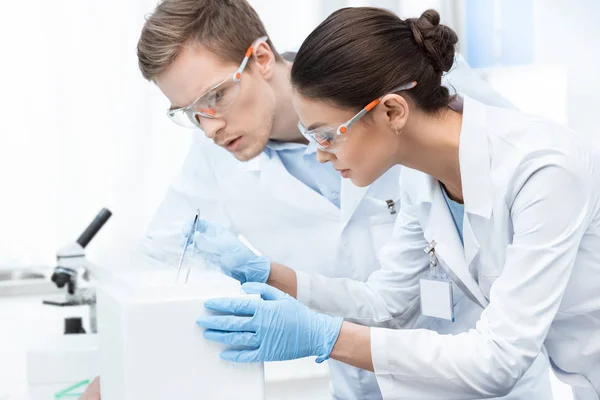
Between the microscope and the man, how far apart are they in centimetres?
24

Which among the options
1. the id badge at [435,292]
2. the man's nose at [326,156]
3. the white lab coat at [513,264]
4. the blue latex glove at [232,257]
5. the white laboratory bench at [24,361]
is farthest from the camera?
the white laboratory bench at [24,361]

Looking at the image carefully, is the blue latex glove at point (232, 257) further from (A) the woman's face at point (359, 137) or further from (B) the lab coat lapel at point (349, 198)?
(A) the woman's face at point (359, 137)

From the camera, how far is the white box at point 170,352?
1.15 meters

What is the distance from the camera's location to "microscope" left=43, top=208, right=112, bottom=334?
2186 millimetres

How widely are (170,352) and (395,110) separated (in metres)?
0.61

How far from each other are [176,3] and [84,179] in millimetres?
1293

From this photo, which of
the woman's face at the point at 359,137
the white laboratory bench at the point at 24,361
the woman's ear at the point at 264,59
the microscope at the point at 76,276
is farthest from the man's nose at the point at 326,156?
the microscope at the point at 76,276

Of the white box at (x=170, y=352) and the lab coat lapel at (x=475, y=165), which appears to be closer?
the white box at (x=170, y=352)

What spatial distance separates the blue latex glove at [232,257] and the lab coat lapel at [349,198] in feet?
0.81

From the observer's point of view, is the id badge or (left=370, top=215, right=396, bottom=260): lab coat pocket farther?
(left=370, top=215, right=396, bottom=260): lab coat pocket

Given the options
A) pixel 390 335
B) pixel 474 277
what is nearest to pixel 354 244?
pixel 474 277

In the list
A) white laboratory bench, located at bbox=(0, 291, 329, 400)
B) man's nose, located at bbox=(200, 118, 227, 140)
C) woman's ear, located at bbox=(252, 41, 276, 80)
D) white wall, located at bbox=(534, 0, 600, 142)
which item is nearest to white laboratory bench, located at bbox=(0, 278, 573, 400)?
white laboratory bench, located at bbox=(0, 291, 329, 400)

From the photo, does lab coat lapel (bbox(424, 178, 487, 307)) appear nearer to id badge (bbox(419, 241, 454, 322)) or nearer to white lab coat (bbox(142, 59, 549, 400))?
id badge (bbox(419, 241, 454, 322))

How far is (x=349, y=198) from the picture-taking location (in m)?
1.88
